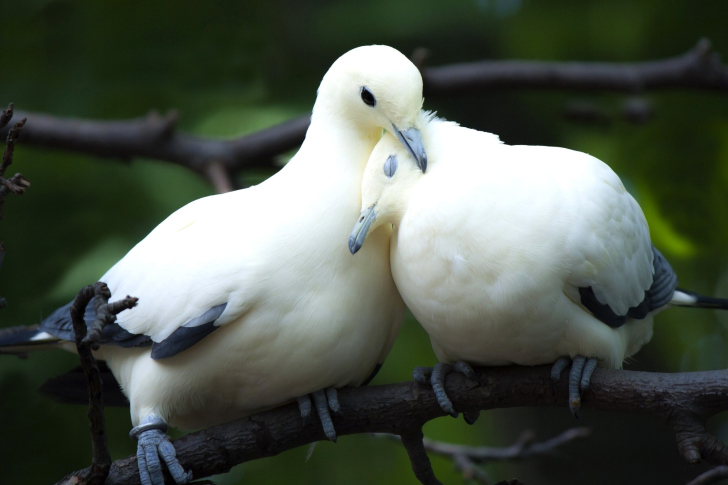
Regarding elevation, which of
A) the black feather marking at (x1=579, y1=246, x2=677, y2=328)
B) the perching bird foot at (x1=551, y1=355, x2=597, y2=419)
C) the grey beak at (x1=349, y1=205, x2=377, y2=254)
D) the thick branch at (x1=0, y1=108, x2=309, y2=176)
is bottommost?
the perching bird foot at (x1=551, y1=355, x2=597, y2=419)

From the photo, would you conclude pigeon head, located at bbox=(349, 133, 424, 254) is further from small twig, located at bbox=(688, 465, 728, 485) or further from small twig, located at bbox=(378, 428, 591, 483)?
small twig, located at bbox=(378, 428, 591, 483)

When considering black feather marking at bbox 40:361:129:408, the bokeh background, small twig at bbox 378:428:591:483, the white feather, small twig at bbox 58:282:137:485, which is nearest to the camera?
small twig at bbox 58:282:137:485

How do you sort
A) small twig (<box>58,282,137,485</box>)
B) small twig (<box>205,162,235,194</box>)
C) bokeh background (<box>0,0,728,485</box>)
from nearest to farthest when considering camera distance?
1. small twig (<box>58,282,137,485</box>)
2. small twig (<box>205,162,235,194</box>)
3. bokeh background (<box>0,0,728,485</box>)

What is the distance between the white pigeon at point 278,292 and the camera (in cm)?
122

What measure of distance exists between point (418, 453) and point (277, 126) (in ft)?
4.33

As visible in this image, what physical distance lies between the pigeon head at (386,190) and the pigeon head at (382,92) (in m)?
0.03

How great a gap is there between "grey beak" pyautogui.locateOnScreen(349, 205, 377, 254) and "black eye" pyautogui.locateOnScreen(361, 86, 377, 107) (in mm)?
189

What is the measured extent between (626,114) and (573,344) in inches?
70.0

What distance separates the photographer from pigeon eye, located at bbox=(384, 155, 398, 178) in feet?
4.13

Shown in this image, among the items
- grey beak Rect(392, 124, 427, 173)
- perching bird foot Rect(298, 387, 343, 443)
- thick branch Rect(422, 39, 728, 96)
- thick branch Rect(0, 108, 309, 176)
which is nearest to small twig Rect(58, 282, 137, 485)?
perching bird foot Rect(298, 387, 343, 443)

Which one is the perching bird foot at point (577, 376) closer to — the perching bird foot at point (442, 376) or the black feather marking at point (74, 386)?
the perching bird foot at point (442, 376)

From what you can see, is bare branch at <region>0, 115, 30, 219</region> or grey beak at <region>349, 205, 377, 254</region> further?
grey beak at <region>349, 205, 377, 254</region>

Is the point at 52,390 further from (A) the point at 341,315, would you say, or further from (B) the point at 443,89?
(B) the point at 443,89

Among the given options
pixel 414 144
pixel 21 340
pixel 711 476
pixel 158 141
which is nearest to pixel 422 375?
pixel 414 144
